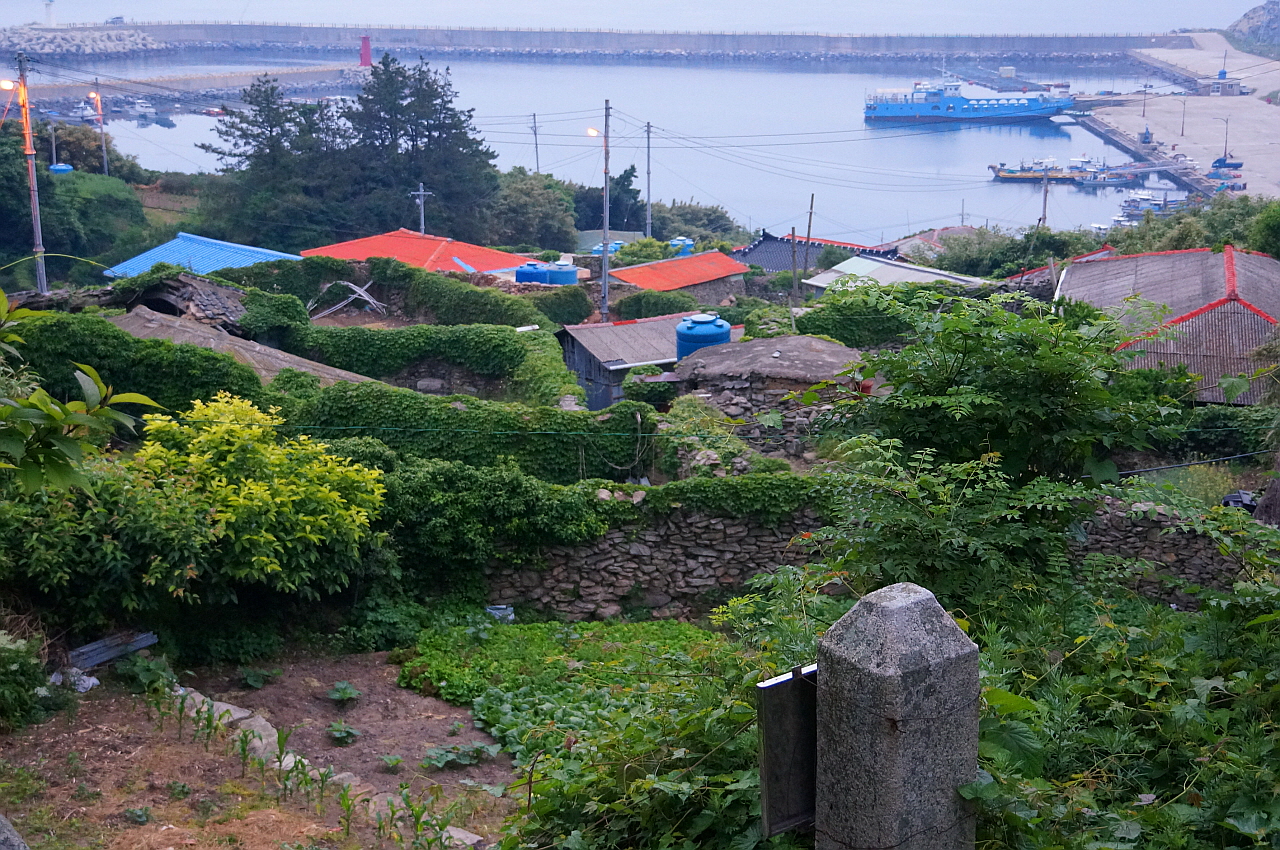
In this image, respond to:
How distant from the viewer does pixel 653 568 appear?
10.0 meters

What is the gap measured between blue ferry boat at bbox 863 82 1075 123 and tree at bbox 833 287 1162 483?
83.8 m

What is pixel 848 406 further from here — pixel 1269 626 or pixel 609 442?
pixel 609 442

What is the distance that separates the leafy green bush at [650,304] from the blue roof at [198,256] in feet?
33.8

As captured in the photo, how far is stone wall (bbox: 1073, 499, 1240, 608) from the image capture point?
9.50 metres

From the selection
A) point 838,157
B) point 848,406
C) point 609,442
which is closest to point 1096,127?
point 838,157

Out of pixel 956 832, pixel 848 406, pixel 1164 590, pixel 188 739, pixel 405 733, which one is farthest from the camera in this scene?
pixel 1164 590

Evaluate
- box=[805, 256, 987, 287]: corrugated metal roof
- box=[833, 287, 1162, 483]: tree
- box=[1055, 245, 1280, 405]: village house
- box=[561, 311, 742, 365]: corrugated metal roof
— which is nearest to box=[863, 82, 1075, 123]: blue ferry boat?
box=[805, 256, 987, 287]: corrugated metal roof

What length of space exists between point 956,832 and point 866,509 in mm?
2051

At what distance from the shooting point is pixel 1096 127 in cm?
8156

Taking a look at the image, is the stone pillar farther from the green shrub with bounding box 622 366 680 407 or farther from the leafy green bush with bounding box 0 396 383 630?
the green shrub with bounding box 622 366 680 407

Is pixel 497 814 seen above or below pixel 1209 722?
below

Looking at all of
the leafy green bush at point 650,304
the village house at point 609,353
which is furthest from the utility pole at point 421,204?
the village house at point 609,353

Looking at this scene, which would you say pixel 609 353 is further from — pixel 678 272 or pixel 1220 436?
pixel 678 272

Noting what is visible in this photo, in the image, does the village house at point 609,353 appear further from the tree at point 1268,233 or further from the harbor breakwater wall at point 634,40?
the harbor breakwater wall at point 634,40
